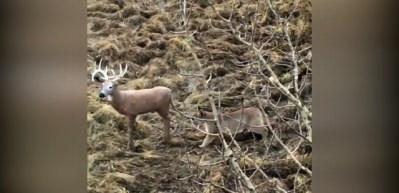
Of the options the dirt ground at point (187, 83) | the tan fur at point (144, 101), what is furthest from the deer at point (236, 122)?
the tan fur at point (144, 101)

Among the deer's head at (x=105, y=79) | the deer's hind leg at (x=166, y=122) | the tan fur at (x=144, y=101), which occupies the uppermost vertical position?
the deer's head at (x=105, y=79)

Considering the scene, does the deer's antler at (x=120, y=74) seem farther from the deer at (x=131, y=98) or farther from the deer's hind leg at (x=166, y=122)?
the deer's hind leg at (x=166, y=122)

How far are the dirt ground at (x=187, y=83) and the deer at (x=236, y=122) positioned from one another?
27 mm

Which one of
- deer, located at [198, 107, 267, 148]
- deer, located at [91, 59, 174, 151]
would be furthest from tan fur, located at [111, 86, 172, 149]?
deer, located at [198, 107, 267, 148]

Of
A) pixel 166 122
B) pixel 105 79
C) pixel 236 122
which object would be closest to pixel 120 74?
pixel 105 79

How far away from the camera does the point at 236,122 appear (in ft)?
6.70

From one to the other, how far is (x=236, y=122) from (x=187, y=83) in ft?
0.77

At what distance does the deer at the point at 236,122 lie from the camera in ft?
6.70

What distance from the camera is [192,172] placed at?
204cm

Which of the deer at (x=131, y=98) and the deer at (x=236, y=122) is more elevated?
the deer at (x=131, y=98)

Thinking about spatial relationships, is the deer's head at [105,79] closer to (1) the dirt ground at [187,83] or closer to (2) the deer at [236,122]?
(1) the dirt ground at [187,83]

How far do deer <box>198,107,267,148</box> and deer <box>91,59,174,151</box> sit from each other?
0.14 metres
